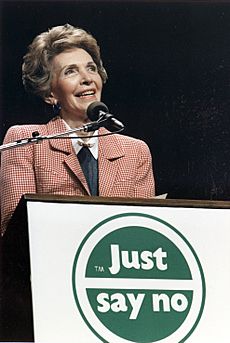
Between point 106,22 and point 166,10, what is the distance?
35 centimetres

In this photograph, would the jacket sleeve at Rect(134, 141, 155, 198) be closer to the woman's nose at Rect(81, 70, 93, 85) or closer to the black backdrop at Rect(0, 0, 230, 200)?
the black backdrop at Rect(0, 0, 230, 200)

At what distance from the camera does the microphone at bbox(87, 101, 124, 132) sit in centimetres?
588

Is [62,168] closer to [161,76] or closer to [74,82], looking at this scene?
[74,82]

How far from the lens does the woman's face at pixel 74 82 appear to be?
596 centimetres

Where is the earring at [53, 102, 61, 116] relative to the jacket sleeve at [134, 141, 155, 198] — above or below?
above

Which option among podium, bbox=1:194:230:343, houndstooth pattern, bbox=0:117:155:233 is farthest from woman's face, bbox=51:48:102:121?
podium, bbox=1:194:230:343

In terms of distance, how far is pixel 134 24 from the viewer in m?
6.14

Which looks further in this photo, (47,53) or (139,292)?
(47,53)

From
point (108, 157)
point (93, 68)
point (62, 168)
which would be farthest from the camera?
point (93, 68)

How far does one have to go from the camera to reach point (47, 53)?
6027mm

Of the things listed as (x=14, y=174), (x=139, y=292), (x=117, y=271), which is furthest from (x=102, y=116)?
(x=139, y=292)

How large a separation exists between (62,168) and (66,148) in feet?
0.40

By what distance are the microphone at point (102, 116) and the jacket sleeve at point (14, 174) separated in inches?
14.1

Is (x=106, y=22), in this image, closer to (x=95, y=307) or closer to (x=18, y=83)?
(x=18, y=83)
